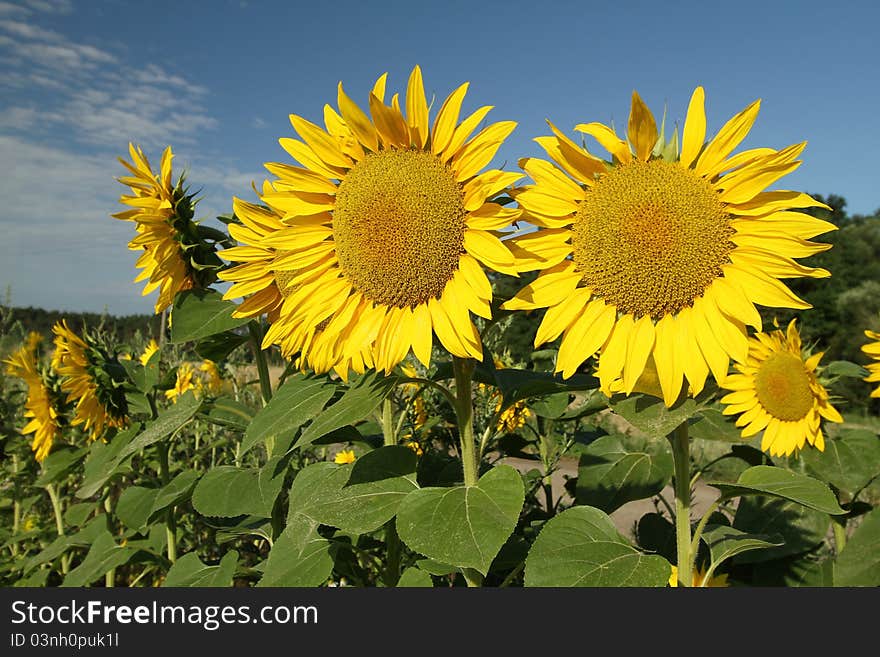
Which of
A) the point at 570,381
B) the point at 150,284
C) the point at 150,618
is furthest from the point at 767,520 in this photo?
the point at 150,284

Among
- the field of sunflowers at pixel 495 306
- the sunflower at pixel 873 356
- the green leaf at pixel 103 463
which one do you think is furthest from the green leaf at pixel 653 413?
the green leaf at pixel 103 463

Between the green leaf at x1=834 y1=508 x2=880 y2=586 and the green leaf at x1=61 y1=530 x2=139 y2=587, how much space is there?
2603 millimetres

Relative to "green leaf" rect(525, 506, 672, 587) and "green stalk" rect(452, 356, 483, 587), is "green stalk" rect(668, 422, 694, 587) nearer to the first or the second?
"green leaf" rect(525, 506, 672, 587)

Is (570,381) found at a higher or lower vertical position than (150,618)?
higher

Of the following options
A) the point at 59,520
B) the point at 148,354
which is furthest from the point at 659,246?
the point at 59,520

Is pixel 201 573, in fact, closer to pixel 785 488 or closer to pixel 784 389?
pixel 785 488

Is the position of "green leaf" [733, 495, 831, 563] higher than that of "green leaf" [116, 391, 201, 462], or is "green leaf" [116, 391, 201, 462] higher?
"green leaf" [116, 391, 201, 462]

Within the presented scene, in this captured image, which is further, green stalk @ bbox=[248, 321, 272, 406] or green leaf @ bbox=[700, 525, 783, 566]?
green stalk @ bbox=[248, 321, 272, 406]

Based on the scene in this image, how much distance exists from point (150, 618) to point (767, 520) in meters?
2.02

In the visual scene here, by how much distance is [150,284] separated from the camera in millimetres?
2170

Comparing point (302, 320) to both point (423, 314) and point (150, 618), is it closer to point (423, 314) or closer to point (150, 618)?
point (423, 314)

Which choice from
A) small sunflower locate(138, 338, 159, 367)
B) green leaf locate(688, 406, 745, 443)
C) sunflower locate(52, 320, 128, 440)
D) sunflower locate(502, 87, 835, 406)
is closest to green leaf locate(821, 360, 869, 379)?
green leaf locate(688, 406, 745, 443)

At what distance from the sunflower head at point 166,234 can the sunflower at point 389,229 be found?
2.15ft

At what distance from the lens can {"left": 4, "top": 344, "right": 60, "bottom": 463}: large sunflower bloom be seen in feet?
11.4
